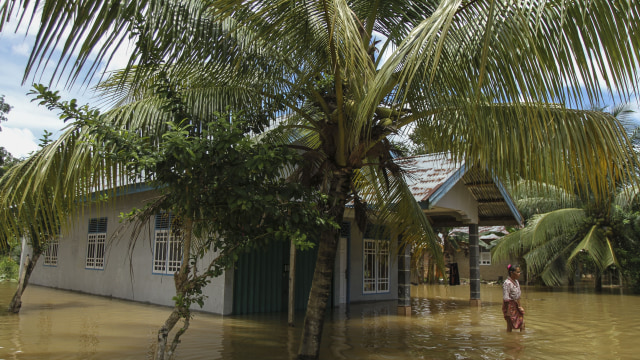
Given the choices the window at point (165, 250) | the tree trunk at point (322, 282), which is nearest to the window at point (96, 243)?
the window at point (165, 250)

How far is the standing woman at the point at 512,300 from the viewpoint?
29.6 ft

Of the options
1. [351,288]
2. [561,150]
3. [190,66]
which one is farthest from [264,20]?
[351,288]

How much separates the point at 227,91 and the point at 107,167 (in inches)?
71.6

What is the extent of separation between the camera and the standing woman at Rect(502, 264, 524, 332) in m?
9.01

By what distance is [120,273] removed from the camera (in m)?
13.9

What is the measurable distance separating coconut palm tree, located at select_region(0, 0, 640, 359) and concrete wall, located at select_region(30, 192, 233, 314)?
4.76 meters

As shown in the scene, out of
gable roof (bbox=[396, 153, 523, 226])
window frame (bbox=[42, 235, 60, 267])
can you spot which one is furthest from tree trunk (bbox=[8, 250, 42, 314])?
gable roof (bbox=[396, 153, 523, 226])

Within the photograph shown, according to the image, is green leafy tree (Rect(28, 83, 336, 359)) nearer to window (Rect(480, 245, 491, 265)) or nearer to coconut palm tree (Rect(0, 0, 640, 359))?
coconut palm tree (Rect(0, 0, 640, 359))

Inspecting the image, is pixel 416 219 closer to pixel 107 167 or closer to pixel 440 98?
pixel 440 98

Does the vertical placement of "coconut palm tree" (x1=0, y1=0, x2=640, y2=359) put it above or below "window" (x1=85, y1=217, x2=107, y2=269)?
above

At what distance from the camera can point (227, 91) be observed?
21.2 ft

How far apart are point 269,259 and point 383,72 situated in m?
8.75

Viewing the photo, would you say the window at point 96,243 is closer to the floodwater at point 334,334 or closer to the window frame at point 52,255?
the floodwater at point 334,334

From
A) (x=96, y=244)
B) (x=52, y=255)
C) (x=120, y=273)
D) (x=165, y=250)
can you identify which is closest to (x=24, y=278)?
(x=165, y=250)
